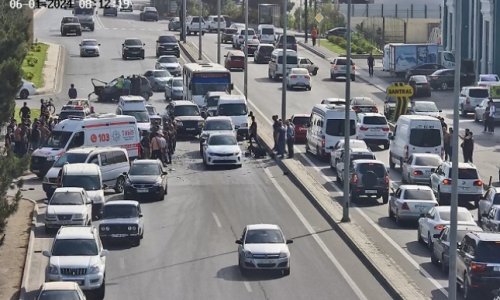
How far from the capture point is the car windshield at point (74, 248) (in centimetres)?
3416

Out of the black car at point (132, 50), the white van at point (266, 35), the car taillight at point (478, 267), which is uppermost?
the white van at point (266, 35)

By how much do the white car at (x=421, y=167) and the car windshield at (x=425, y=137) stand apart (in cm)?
217

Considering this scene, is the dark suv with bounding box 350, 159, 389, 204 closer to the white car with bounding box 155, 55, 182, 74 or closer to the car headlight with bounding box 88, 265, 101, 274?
the car headlight with bounding box 88, 265, 101, 274

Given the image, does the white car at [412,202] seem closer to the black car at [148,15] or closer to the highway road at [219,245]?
the highway road at [219,245]

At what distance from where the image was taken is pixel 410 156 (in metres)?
50.3

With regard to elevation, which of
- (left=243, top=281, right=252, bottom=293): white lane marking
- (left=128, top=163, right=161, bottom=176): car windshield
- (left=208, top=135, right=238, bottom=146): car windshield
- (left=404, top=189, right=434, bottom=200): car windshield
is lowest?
(left=243, top=281, right=252, bottom=293): white lane marking

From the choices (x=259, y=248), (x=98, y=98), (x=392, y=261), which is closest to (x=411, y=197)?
(x=392, y=261)

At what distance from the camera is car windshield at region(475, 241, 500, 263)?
3216 centimetres

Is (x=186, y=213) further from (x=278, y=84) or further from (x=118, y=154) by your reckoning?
(x=278, y=84)

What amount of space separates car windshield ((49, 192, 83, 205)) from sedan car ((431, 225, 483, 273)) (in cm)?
1121

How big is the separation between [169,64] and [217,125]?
2765cm

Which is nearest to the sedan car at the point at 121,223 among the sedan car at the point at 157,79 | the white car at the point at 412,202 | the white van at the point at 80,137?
the white car at the point at 412,202

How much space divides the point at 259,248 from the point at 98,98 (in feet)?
137
